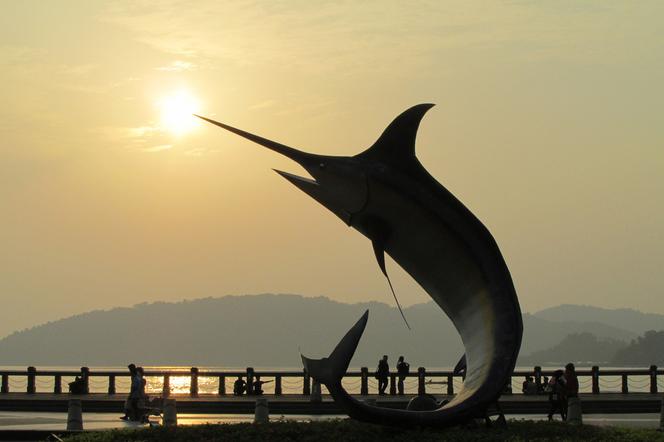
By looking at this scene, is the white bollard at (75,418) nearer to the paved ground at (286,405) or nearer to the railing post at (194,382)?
the paved ground at (286,405)

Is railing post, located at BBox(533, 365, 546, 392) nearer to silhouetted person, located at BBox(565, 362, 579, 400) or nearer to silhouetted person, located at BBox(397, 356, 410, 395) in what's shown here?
silhouetted person, located at BBox(397, 356, 410, 395)

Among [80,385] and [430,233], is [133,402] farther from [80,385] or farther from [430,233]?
[430,233]

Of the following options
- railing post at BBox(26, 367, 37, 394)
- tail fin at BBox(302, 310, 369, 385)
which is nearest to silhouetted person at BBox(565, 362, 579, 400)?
tail fin at BBox(302, 310, 369, 385)

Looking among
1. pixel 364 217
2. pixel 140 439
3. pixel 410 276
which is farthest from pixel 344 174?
pixel 140 439

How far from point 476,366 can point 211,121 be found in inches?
250

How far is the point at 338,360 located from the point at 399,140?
4.21m

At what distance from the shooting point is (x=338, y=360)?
18047 mm

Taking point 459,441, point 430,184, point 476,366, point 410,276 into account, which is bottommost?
point 459,441

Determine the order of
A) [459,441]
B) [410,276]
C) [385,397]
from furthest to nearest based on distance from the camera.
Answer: [385,397] → [410,276] → [459,441]

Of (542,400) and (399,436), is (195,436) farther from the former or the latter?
(542,400)

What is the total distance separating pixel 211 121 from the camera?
21328 millimetres

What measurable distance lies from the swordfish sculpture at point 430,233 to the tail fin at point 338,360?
2.11 metres

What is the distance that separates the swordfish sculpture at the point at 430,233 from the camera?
20062 mm

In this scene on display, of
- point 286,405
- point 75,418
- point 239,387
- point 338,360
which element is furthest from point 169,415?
point 239,387
